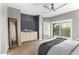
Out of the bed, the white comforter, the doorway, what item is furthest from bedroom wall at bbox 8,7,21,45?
the white comforter

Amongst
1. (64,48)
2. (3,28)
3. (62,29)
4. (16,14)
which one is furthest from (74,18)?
(3,28)

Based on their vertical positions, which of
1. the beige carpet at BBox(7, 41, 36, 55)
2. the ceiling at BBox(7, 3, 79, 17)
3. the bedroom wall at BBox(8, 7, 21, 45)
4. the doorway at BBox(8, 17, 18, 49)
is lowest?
the beige carpet at BBox(7, 41, 36, 55)

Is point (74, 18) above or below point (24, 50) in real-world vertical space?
above

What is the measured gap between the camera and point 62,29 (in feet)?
4.44

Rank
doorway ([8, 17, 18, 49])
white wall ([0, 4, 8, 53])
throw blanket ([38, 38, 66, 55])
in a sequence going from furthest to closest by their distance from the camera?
1. throw blanket ([38, 38, 66, 55])
2. doorway ([8, 17, 18, 49])
3. white wall ([0, 4, 8, 53])

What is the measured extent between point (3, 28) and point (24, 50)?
0.44 m

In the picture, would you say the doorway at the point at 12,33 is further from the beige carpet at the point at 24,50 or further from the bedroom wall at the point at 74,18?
the bedroom wall at the point at 74,18

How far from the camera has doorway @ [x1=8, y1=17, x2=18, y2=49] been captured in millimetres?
1253

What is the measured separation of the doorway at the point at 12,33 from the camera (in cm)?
125

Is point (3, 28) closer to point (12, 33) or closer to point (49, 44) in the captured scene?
point (12, 33)

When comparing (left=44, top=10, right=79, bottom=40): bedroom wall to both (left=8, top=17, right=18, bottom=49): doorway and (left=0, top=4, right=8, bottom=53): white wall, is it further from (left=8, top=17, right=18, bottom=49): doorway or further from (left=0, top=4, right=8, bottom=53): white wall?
(left=0, top=4, right=8, bottom=53): white wall

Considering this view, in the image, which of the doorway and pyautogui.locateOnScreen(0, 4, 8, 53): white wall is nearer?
pyautogui.locateOnScreen(0, 4, 8, 53): white wall

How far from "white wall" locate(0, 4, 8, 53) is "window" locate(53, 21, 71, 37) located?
0.74 meters

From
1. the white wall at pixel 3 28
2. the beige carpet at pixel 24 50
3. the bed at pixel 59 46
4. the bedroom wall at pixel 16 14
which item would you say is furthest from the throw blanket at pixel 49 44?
the white wall at pixel 3 28
